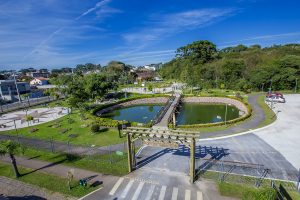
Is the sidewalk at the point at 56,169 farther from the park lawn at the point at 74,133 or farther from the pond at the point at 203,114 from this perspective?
the pond at the point at 203,114

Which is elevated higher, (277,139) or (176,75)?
(176,75)

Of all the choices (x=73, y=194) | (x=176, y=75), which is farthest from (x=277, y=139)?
(x=176, y=75)

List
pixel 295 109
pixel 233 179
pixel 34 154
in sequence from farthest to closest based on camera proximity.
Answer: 1. pixel 295 109
2. pixel 34 154
3. pixel 233 179

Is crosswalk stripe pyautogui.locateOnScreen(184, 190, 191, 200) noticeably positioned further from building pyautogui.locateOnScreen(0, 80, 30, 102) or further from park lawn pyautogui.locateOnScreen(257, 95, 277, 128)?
building pyautogui.locateOnScreen(0, 80, 30, 102)

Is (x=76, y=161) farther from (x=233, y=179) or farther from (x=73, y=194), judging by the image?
(x=233, y=179)

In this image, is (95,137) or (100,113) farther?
(100,113)

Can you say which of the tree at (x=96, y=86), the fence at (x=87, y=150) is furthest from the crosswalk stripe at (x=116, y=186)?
the tree at (x=96, y=86)
